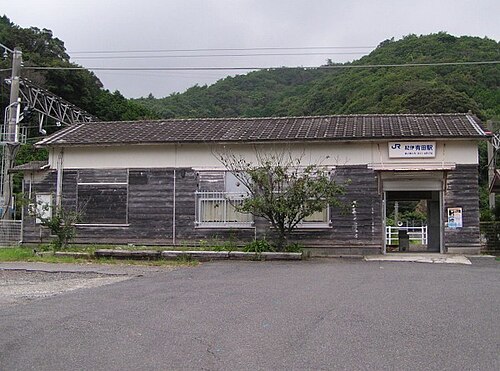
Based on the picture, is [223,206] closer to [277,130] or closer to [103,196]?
[277,130]

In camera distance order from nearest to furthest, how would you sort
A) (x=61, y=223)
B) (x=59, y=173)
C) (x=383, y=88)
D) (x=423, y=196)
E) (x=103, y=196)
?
(x=61, y=223) < (x=103, y=196) < (x=59, y=173) < (x=423, y=196) < (x=383, y=88)

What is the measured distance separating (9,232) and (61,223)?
395cm

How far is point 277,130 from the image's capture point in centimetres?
2077

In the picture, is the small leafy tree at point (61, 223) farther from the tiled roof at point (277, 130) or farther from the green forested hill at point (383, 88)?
the green forested hill at point (383, 88)

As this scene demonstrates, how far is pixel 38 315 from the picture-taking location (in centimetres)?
820

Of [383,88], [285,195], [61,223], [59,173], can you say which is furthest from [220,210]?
[383,88]

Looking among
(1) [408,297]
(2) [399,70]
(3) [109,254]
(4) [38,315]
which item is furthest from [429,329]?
(2) [399,70]

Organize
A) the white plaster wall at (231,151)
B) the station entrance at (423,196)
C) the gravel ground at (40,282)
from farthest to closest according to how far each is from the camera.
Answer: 1. the station entrance at (423,196)
2. the white plaster wall at (231,151)
3. the gravel ground at (40,282)

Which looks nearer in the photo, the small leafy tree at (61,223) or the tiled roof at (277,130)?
the small leafy tree at (61,223)

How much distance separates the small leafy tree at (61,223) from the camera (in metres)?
19.0

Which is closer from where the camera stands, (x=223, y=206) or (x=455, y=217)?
(x=455, y=217)

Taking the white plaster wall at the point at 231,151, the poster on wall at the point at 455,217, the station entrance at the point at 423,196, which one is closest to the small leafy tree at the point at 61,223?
the white plaster wall at the point at 231,151

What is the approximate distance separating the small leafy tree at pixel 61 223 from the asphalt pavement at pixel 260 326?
781 cm

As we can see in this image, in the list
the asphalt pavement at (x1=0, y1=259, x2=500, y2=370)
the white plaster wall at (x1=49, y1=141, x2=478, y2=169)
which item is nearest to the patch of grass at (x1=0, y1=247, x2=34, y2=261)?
the white plaster wall at (x1=49, y1=141, x2=478, y2=169)
